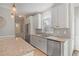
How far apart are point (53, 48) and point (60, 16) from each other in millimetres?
416

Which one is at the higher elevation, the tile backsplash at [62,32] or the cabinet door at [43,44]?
the tile backsplash at [62,32]

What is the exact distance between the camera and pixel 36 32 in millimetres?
1438

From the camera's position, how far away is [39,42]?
4.70ft

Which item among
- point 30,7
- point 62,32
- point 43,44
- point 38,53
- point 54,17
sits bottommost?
point 38,53

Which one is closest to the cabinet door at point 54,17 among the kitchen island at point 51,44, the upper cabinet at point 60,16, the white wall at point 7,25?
the upper cabinet at point 60,16

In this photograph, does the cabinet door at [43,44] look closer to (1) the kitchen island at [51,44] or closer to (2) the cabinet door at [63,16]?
(1) the kitchen island at [51,44]

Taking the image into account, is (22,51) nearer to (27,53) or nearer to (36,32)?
(27,53)

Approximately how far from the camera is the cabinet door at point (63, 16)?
1405 mm

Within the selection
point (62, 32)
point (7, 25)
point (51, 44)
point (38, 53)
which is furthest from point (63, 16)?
point (7, 25)

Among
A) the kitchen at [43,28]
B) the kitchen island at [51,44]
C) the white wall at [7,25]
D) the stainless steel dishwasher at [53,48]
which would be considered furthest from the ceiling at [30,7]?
the stainless steel dishwasher at [53,48]

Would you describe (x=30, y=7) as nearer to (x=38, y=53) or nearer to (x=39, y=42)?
(x=39, y=42)

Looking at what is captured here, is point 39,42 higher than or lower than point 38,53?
higher

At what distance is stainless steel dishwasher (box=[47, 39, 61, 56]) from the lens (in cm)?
139

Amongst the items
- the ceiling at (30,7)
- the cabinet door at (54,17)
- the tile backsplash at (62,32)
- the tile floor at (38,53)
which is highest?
the ceiling at (30,7)
